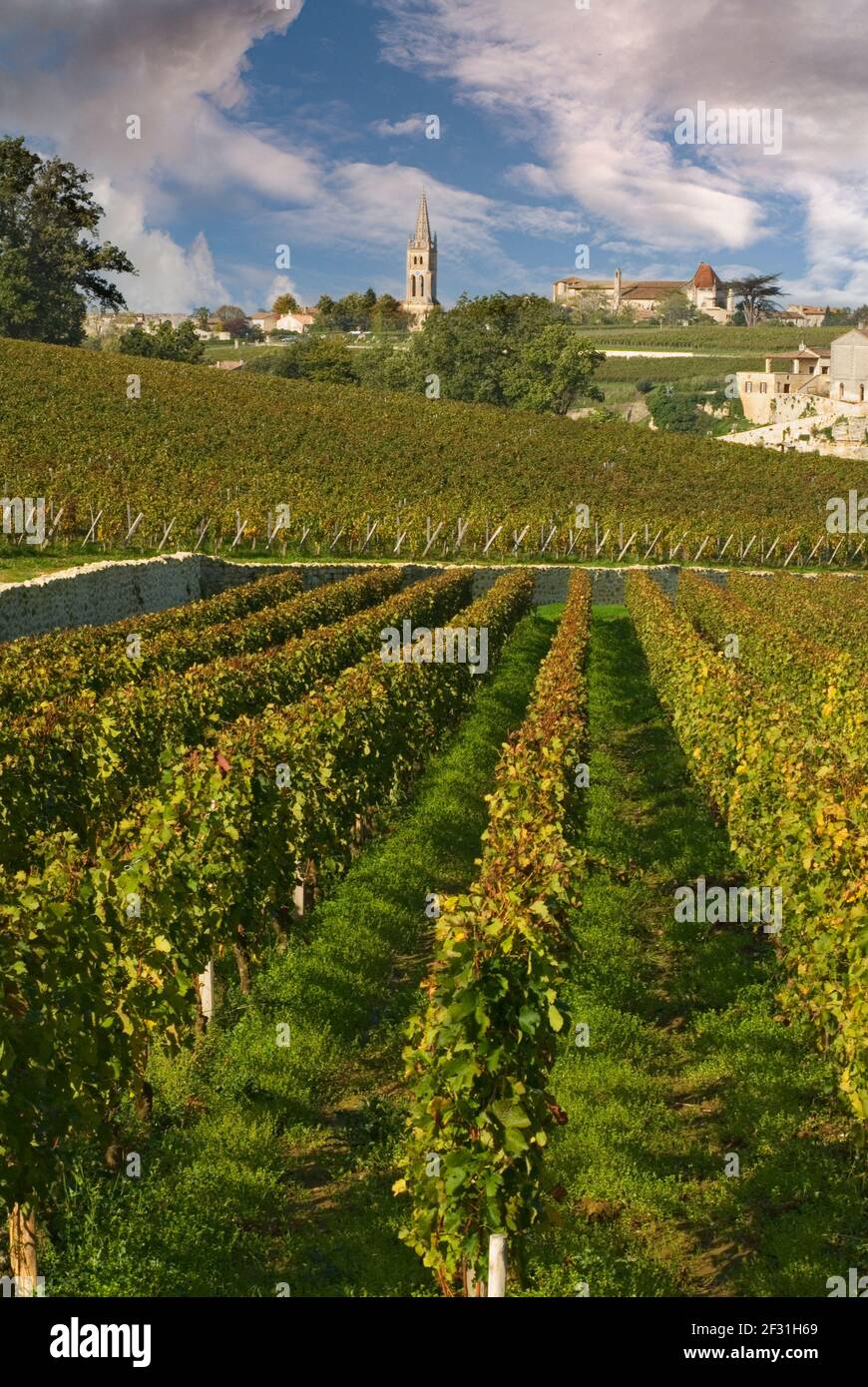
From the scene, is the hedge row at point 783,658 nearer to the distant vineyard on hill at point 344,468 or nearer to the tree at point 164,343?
the distant vineyard on hill at point 344,468

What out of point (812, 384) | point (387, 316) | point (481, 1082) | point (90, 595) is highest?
point (387, 316)

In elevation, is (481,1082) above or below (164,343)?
below

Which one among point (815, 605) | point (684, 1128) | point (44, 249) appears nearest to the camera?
point (684, 1128)

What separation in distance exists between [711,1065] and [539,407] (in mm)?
94051

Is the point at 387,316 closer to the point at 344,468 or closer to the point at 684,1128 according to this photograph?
the point at 344,468

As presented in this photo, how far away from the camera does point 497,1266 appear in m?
6.01

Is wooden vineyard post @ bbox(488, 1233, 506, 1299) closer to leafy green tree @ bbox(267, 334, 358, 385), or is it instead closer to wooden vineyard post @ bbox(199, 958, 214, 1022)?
wooden vineyard post @ bbox(199, 958, 214, 1022)

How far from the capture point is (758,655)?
21906 millimetres

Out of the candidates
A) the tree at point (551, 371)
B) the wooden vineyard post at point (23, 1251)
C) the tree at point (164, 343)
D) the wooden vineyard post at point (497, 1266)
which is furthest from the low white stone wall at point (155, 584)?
the tree at point (164, 343)

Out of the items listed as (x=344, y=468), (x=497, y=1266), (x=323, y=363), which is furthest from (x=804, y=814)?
(x=323, y=363)

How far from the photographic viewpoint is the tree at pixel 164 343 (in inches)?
4006

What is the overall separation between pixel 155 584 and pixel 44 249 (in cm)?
7309

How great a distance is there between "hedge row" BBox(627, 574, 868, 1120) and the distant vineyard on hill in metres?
34.2

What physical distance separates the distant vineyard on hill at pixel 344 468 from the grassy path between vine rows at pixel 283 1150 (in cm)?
3693
